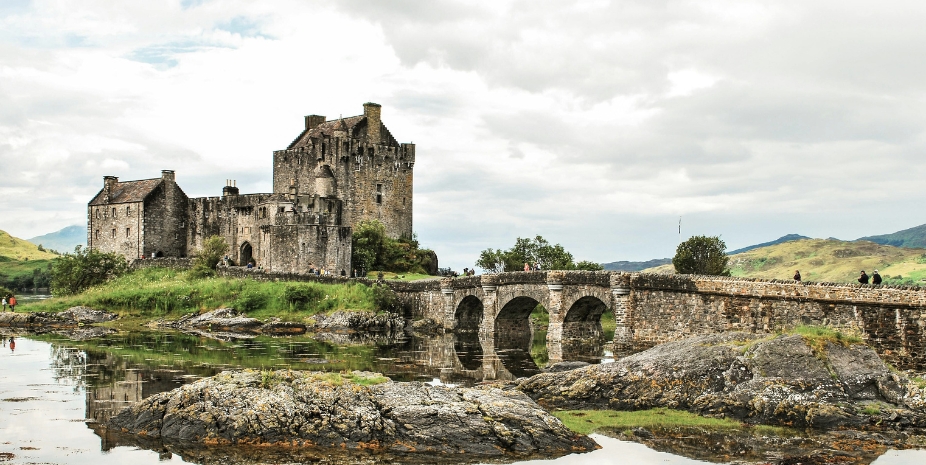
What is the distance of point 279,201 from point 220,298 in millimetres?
11937

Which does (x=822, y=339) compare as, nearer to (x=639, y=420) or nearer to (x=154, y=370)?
(x=639, y=420)

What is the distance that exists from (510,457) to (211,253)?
50.5m

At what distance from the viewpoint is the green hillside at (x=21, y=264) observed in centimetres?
10944

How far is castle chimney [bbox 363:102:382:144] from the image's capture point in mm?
73938

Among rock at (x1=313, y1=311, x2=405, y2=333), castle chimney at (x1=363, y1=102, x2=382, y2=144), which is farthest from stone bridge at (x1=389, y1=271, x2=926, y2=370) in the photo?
castle chimney at (x1=363, y1=102, x2=382, y2=144)

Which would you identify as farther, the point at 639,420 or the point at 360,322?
the point at 360,322

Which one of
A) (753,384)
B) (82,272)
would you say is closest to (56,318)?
(82,272)

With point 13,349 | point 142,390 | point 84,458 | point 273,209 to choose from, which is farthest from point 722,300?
point 273,209

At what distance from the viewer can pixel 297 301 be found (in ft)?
178

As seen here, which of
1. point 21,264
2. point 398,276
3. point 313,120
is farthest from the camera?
point 21,264

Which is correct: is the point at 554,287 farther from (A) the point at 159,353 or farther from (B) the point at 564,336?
(A) the point at 159,353

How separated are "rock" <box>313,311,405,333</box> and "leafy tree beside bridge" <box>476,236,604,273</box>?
1852 cm

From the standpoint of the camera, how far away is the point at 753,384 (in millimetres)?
22078

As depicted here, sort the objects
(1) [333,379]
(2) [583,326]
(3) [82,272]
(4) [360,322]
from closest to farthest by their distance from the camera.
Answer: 1. (1) [333,379]
2. (2) [583,326]
3. (4) [360,322]
4. (3) [82,272]
